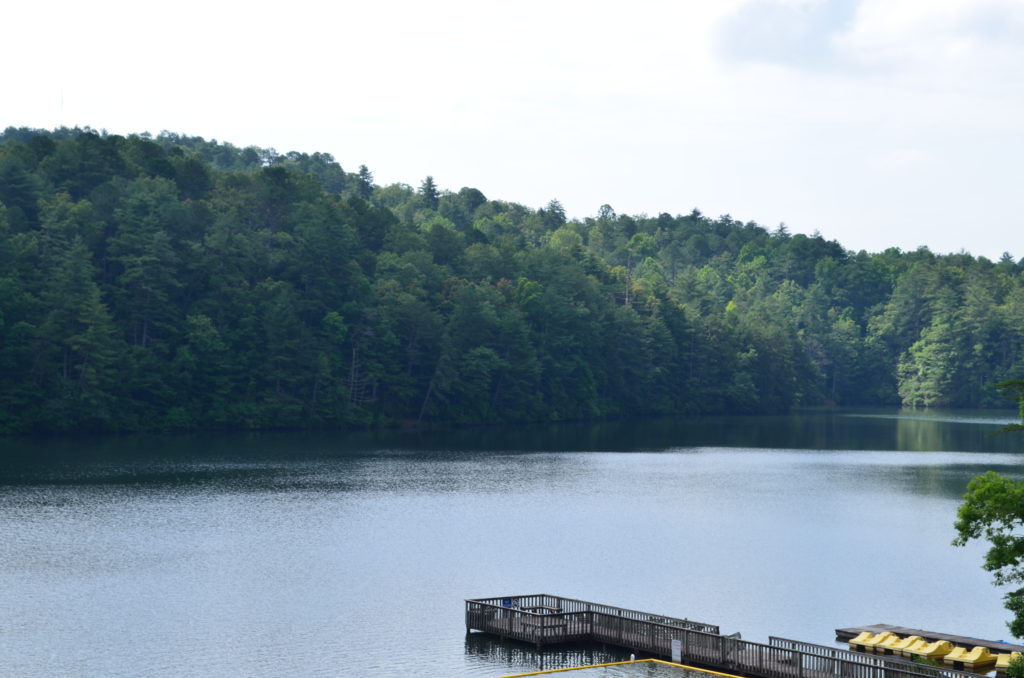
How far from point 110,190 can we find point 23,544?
94.8 metres

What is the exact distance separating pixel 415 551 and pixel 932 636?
2777cm

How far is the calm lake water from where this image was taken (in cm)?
4719

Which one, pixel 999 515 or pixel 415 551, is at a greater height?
pixel 999 515

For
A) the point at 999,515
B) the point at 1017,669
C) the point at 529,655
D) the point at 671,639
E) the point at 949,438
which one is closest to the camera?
the point at 1017,669

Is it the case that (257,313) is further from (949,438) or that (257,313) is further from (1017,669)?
(1017,669)

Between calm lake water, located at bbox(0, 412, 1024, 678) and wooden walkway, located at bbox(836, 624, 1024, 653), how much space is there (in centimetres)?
115

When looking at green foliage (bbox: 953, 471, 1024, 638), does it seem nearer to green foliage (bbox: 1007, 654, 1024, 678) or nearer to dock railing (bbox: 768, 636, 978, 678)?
Answer: green foliage (bbox: 1007, 654, 1024, 678)

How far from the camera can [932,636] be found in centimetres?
4762

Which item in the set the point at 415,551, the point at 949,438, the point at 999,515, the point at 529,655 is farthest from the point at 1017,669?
the point at 949,438

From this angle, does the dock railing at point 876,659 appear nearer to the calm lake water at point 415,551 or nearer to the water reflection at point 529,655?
the calm lake water at point 415,551

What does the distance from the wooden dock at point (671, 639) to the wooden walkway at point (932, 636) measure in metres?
3.24

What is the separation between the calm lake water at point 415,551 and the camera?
47188mm

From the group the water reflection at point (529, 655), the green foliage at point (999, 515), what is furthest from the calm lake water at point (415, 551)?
the green foliage at point (999, 515)

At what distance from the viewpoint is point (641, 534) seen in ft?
240
